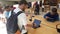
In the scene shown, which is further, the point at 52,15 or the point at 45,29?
the point at 52,15

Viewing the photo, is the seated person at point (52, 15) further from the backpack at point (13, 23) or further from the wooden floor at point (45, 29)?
the backpack at point (13, 23)

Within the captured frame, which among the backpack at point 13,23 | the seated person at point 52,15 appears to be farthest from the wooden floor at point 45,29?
the backpack at point 13,23

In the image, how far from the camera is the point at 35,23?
200cm

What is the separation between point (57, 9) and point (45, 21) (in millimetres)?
325

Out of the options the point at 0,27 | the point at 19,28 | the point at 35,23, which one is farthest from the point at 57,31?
the point at 0,27

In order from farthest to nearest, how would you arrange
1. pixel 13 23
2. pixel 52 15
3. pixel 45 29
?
pixel 52 15 < pixel 45 29 < pixel 13 23

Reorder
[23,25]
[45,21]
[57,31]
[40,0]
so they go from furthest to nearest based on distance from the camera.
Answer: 1. [40,0]
2. [45,21]
3. [57,31]
4. [23,25]

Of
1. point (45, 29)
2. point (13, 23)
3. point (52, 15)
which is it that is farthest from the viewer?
point (52, 15)

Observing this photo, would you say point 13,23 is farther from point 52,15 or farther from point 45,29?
point 52,15

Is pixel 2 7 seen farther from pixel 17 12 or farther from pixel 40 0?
pixel 17 12

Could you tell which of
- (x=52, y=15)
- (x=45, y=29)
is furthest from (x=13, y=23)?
(x=52, y=15)

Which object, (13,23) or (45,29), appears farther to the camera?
(45,29)

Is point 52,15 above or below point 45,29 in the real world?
above

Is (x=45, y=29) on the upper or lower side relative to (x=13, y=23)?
lower
